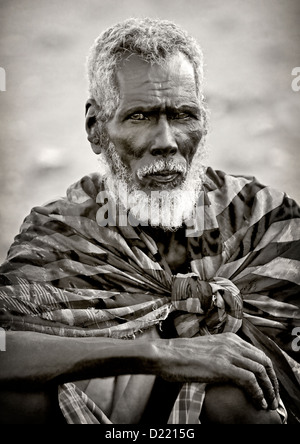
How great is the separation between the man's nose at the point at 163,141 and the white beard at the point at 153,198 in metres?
0.10

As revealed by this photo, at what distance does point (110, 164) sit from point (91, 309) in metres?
0.71

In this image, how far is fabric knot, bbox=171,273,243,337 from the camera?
8.61ft

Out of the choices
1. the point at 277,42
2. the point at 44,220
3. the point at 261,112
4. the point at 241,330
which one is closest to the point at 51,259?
the point at 44,220

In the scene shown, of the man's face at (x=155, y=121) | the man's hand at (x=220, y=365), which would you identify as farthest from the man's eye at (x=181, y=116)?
the man's hand at (x=220, y=365)

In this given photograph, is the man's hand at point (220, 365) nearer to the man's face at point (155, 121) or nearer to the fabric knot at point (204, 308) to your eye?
the fabric knot at point (204, 308)

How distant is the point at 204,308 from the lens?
2.62 m

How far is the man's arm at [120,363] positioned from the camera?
2418mm

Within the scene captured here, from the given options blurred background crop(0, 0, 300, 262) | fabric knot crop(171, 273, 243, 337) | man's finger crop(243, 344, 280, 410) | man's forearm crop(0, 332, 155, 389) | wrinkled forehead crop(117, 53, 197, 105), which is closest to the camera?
man's forearm crop(0, 332, 155, 389)

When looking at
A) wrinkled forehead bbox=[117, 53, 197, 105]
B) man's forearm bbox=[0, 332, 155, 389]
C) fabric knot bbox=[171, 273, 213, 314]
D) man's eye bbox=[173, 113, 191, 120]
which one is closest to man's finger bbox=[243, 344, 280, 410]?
fabric knot bbox=[171, 273, 213, 314]

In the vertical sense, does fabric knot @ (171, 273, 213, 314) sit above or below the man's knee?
above

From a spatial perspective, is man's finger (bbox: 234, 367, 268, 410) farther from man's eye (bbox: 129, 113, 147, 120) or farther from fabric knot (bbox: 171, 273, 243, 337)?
man's eye (bbox: 129, 113, 147, 120)

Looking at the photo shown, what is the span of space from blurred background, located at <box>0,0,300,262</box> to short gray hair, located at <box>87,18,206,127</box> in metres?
0.28

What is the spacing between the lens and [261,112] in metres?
3.24

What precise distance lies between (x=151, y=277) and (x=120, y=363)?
0.41 metres
